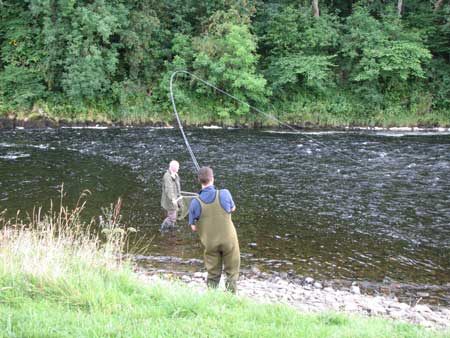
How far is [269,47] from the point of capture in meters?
29.3

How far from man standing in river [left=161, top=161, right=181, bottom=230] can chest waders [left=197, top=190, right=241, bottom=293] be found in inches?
132

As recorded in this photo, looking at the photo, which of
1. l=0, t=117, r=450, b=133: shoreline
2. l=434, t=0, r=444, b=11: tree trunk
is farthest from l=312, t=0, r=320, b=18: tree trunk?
l=0, t=117, r=450, b=133: shoreline

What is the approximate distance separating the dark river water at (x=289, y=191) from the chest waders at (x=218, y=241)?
2429 millimetres

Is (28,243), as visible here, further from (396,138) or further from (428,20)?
(428,20)

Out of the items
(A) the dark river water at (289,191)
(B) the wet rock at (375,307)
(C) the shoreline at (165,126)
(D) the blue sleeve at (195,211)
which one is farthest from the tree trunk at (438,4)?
(D) the blue sleeve at (195,211)

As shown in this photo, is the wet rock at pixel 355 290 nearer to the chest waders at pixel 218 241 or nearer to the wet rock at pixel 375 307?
the wet rock at pixel 375 307

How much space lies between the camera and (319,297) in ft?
→ 23.6

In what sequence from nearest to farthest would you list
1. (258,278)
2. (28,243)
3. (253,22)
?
(28,243) < (258,278) < (253,22)

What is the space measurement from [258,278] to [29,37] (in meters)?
23.1

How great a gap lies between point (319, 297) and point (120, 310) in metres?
3.73

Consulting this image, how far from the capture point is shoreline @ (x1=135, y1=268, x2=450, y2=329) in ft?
21.2

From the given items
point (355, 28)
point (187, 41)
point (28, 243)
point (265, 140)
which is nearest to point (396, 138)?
point (265, 140)

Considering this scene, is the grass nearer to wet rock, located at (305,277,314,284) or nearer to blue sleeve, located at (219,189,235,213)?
blue sleeve, located at (219,189,235,213)

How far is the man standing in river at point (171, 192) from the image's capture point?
9179 millimetres
